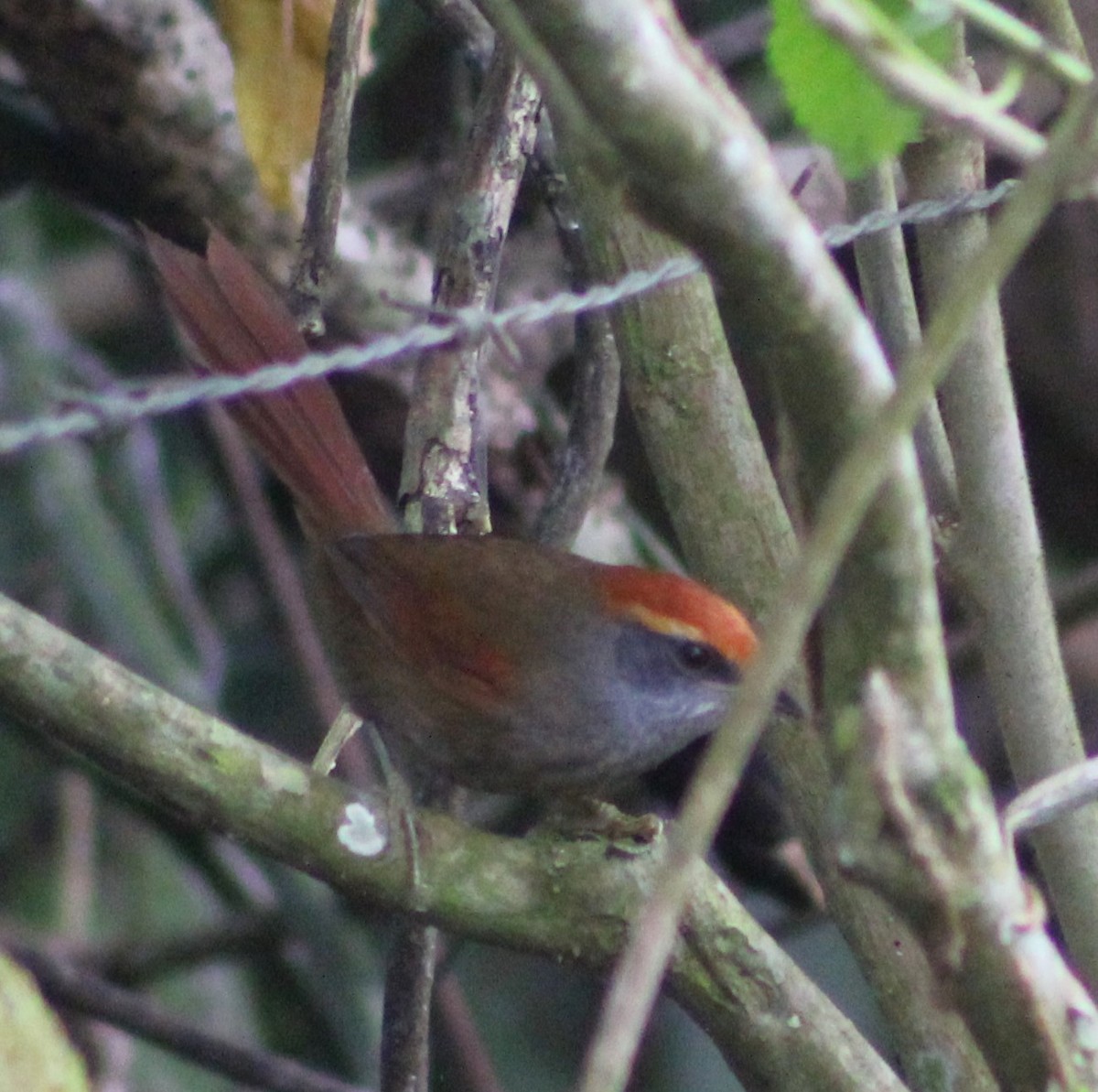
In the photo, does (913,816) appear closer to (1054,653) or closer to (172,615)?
(1054,653)

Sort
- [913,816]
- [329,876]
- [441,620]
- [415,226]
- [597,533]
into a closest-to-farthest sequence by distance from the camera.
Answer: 1. [913,816]
2. [329,876]
3. [441,620]
4. [597,533]
5. [415,226]

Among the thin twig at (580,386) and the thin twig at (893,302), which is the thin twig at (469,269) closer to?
the thin twig at (580,386)

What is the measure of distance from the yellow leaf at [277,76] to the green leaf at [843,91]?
4.39 feet

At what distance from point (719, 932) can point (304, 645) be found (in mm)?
2524

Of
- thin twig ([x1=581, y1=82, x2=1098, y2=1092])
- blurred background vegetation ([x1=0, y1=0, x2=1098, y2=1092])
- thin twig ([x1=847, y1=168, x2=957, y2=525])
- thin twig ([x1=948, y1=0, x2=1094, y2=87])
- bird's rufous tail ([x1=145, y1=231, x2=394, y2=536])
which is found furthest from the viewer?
blurred background vegetation ([x1=0, y1=0, x2=1098, y2=1092])

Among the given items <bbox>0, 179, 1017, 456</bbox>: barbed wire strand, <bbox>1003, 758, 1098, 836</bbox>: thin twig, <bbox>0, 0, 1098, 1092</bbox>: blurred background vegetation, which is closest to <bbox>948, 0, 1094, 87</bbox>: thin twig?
<bbox>0, 179, 1017, 456</bbox>: barbed wire strand

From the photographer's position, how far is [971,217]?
2.11 meters

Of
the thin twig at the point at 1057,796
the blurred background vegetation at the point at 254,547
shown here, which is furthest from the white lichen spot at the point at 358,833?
the blurred background vegetation at the point at 254,547

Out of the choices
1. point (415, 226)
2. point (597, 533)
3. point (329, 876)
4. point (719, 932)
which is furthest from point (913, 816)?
point (415, 226)

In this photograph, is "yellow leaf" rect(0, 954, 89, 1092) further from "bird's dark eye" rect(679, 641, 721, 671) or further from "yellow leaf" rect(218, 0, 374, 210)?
"yellow leaf" rect(218, 0, 374, 210)

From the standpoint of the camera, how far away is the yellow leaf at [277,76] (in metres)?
2.40

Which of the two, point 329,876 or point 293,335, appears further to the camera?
point 293,335

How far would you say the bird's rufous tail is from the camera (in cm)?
256

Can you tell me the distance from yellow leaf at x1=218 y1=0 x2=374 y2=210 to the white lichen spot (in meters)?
1.07
